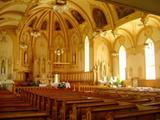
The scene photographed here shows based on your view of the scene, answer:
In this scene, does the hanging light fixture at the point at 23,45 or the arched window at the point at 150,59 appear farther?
the hanging light fixture at the point at 23,45

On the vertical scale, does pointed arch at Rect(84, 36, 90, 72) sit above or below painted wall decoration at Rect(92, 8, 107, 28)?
below

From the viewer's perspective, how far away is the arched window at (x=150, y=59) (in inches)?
890

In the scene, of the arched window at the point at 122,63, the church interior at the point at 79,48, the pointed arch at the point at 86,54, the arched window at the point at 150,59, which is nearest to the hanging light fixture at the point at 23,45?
the church interior at the point at 79,48

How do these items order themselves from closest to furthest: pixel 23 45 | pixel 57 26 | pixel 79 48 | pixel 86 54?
pixel 23 45, pixel 86 54, pixel 79 48, pixel 57 26

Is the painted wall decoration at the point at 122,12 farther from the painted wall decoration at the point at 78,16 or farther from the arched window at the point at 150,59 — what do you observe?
the painted wall decoration at the point at 78,16

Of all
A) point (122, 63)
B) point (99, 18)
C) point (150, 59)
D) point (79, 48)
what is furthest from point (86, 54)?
point (150, 59)

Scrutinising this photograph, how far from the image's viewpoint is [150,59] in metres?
23.0

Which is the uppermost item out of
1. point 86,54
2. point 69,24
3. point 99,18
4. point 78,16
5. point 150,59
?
point 78,16

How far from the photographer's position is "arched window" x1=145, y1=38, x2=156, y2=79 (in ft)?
74.2

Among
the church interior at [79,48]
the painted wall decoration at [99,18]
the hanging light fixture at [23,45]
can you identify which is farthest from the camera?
the hanging light fixture at [23,45]

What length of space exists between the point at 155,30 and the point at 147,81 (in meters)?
5.42

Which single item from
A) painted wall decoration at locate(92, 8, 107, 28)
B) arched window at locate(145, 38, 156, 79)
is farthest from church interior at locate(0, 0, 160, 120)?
painted wall decoration at locate(92, 8, 107, 28)

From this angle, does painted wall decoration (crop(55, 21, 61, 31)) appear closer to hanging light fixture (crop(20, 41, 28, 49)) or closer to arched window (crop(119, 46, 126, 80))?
hanging light fixture (crop(20, 41, 28, 49))

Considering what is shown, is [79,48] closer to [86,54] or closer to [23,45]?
[86,54]
